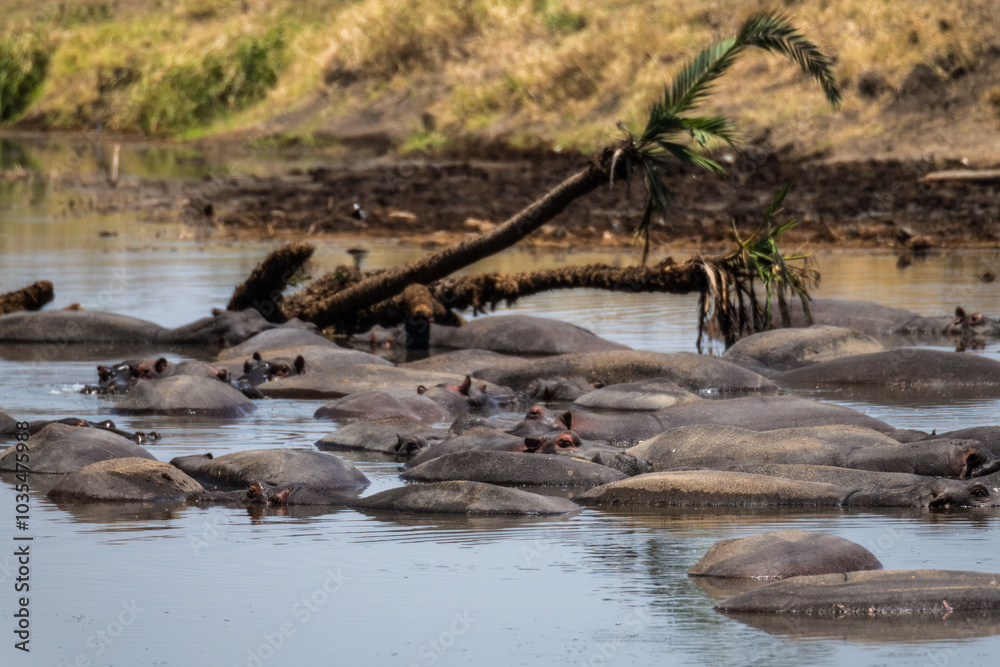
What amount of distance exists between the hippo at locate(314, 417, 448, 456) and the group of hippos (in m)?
0.01

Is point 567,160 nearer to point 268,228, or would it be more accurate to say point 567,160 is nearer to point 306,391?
point 268,228

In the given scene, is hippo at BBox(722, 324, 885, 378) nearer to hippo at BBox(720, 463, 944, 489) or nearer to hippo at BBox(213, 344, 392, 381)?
hippo at BBox(213, 344, 392, 381)

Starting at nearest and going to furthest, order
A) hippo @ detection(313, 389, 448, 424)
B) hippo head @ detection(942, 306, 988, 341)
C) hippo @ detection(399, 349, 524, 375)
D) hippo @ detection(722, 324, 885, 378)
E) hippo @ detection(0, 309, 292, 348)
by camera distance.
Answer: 1. hippo @ detection(313, 389, 448, 424)
2. hippo @ detection(399, 349, 524, 375)
3. hippo @ detection(722, 324, 885, 378)
4. hippo head @ detection(942, 306, 988, 341)
5. hippo @ detection(0, 309, 292, 348)

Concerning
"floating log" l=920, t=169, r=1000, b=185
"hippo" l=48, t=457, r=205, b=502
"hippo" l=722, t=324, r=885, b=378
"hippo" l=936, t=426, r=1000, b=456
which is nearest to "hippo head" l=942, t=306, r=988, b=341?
"hippo" l=722, t=324, r=885, b=378

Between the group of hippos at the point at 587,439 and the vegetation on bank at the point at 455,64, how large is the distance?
1768 cm

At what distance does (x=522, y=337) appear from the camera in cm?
1410

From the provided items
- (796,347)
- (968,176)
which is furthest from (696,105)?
(968,176)

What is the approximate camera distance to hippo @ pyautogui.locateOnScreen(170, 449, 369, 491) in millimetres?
8070

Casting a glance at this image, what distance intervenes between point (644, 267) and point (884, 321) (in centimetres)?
229

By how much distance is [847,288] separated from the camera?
1808cm

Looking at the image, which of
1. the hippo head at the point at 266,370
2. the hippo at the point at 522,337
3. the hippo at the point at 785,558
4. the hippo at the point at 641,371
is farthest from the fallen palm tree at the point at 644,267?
the hippo at the point at 785,558

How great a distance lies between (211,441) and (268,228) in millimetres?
15775

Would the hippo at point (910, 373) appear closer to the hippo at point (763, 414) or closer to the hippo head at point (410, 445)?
the hippo at point (763, 414)

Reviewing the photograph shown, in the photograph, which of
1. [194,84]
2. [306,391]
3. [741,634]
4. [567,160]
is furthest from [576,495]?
[194,84]
